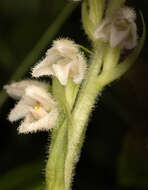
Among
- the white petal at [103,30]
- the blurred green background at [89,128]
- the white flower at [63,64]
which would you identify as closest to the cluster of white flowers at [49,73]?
the white flower at [63,64]

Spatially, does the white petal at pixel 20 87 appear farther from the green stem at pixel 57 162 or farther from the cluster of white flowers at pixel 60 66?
the green stem at pixel 57 162

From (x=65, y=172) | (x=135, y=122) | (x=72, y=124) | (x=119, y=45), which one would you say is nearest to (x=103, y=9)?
(x=119, y=45)

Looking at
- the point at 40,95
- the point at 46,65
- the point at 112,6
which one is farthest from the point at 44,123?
the point at 112,6

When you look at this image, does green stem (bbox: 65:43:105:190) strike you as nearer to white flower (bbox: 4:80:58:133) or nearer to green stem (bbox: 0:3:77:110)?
white flower (bbox: 4:80:58:133)

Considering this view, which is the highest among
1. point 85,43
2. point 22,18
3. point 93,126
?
point 22,18

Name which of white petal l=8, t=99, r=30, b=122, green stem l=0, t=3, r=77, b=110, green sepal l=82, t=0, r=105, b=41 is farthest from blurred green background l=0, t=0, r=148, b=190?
green sepal l=82, t=0, r=105, b=41

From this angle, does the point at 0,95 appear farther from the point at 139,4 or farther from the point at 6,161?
the point at 139,4

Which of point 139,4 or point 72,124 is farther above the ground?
point 139,4
